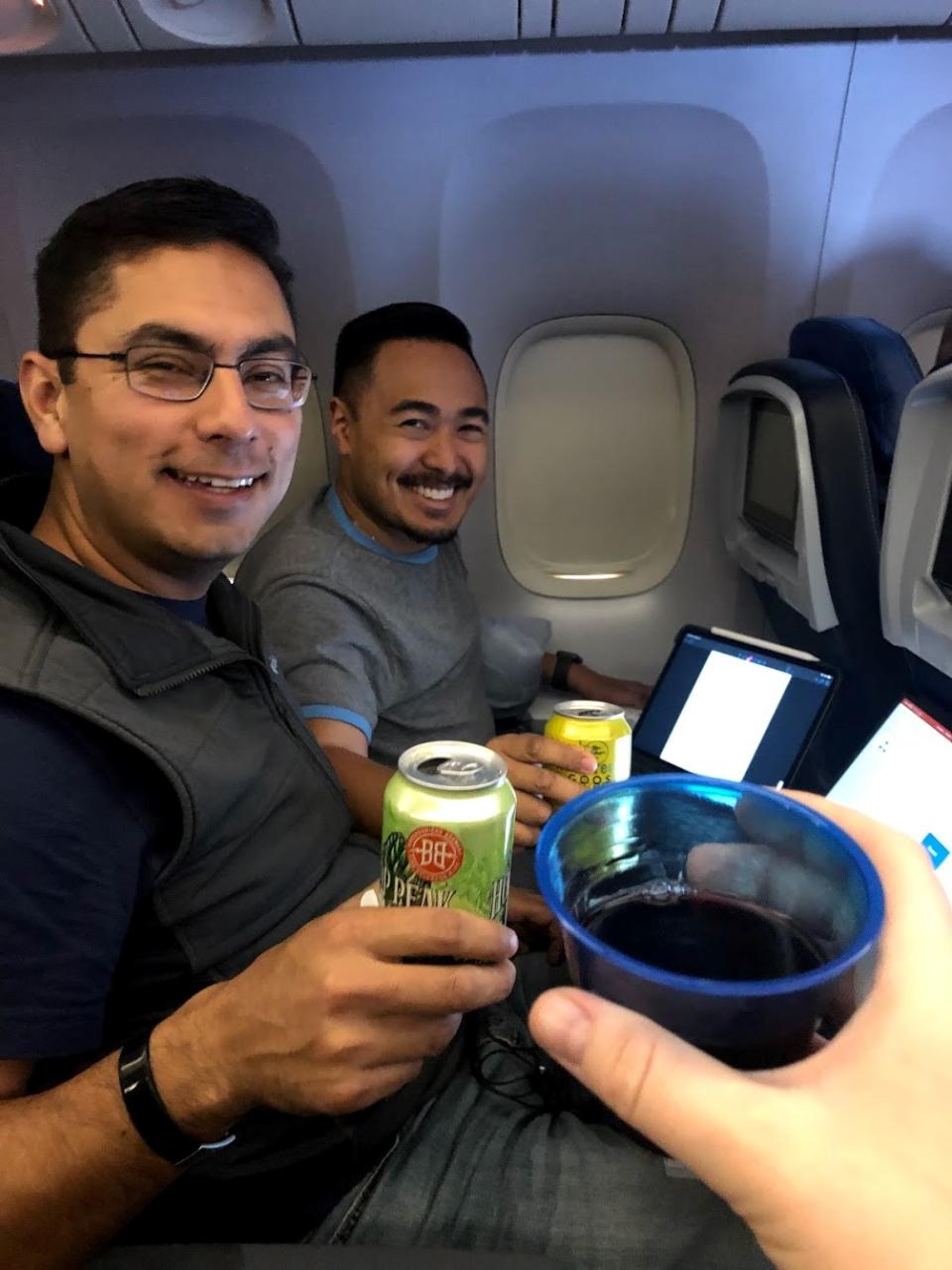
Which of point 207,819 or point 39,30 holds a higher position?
point 39,30

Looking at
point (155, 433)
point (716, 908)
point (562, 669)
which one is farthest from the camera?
point (562, 669)

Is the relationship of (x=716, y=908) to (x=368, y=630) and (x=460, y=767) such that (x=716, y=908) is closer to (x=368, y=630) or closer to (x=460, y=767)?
(x=460, y=767)

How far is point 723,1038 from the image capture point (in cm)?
57

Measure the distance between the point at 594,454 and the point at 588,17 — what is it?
3.53ft

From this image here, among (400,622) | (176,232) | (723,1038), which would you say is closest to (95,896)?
(723,1038)

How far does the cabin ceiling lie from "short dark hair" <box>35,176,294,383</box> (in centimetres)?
76

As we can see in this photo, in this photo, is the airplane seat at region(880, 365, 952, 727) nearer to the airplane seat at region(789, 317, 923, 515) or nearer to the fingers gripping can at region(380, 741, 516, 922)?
the airplane seat at region(789, 317, 923, 515)

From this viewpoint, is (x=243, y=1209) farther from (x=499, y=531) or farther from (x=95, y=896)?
(x=499, y=531)

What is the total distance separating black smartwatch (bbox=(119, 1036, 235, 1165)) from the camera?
0.75 metres

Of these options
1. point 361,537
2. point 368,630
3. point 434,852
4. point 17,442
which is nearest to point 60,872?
point 434,852

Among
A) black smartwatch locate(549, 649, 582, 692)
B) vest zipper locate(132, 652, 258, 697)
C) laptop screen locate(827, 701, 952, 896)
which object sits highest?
vest zipper locate(132, 652, 258, 697)

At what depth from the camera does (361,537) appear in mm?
1890

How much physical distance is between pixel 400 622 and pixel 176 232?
2.96 ft

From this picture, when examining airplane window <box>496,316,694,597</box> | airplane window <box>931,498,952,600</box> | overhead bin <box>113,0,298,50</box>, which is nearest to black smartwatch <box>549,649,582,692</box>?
airplane window <box>496,316,694,597</box>
